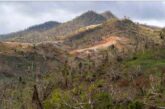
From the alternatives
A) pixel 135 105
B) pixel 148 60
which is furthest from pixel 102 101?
pixel 148 60

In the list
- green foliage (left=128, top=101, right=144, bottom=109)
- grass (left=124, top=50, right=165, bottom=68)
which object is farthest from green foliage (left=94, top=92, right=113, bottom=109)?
grass (left=124, top=50, right=165, bottom=68)

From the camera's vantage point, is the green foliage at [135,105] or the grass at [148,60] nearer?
the green foliage at [135,105]

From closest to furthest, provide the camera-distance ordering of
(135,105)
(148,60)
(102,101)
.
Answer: (135,105) → (102,101) → (148,60)

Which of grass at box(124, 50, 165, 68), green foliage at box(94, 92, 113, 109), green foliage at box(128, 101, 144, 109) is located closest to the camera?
green foliage at box(94, 92, 113, 109)

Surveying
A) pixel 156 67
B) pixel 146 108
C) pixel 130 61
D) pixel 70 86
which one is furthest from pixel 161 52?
pixel 146 108

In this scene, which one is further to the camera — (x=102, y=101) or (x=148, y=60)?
(x=148, y=60)

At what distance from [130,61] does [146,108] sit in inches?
3228

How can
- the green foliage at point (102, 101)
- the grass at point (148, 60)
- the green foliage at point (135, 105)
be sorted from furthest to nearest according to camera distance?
the grass at point (148, 60)
the green foliage at point (135, 105)
the green foliage at point (102, 101)

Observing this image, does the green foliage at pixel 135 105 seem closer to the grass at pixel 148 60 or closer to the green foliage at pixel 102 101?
the green foliage at pixel 102 101

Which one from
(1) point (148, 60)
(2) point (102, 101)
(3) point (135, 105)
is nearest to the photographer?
(3) point (135, 105)

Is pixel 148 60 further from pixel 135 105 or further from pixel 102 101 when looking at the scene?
pixel 102 101

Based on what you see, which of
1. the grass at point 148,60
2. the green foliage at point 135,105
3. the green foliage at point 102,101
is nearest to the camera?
the green foliage at point 102,101

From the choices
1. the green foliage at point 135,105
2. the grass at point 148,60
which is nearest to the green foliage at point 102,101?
the green foliage at point 135,105

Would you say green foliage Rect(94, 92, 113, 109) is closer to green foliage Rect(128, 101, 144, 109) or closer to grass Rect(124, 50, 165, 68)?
green foliage Rect(128, 101, 144, 109)
